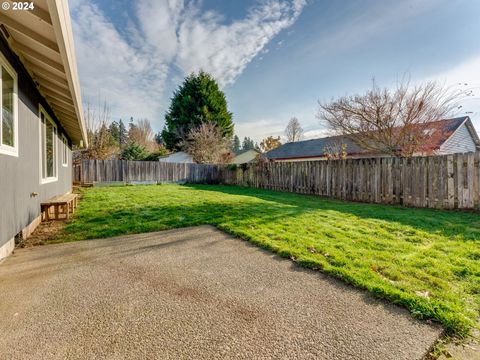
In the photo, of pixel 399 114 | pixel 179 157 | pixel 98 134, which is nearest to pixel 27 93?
pixel 399 114

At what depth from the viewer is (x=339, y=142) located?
13.5 m

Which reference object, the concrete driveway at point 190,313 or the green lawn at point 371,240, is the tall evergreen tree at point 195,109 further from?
the concrete driveway at point 190,313

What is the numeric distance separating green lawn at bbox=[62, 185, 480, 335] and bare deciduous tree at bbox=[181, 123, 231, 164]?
17219mm

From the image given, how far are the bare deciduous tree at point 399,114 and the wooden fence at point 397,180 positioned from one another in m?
2.66

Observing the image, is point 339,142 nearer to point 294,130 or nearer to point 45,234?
point 45,234

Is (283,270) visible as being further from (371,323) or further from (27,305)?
(27,305)

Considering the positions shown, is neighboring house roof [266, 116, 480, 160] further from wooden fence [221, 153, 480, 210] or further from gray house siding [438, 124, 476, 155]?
wooden fence [221, 153, 480, 210]

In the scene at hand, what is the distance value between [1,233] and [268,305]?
3.42 metres

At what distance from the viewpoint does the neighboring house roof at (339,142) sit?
999 centimetres

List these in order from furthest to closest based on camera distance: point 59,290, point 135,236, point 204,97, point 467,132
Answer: point 204,97 < point 467,132 < point 135,236 < point 59,290

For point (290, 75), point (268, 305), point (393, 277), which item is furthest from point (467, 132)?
point (268, 305)

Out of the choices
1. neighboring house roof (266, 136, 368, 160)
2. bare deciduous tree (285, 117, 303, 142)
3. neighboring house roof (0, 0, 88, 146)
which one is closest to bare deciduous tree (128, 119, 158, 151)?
bare deciduous tree (285, 117, 303, 142)

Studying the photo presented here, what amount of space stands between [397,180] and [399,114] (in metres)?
3.81

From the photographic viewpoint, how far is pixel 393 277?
2537mm
